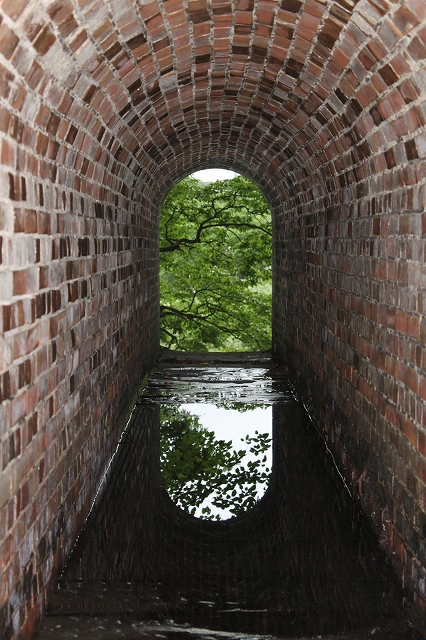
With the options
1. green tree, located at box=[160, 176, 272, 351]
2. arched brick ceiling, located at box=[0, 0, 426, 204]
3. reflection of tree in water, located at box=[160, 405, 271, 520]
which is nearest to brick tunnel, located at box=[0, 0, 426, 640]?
arched brick ceiling, located at box=[0, 0, 426, 204]

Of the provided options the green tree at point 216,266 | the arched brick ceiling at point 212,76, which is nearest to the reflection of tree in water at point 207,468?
the arched brick ceiling at point 212,76

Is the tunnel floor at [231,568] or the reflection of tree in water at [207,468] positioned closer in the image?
the tunnel floor at [231,568]

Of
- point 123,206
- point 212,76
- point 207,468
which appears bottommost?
point 207,468

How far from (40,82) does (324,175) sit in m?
4.18

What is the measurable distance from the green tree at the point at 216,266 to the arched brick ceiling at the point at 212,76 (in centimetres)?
1130

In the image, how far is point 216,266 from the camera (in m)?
20.9

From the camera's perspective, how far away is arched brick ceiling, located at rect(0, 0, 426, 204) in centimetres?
376

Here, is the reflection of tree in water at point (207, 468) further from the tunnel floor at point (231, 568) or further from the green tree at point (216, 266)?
the green tree at point (216, 266)

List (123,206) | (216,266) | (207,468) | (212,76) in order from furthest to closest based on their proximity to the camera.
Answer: (216,266) → (123,206) → (207,468) → (212,76)

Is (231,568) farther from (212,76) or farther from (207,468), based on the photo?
(212,76)

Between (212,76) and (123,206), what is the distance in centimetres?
226

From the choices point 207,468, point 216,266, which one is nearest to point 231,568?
point 207,468

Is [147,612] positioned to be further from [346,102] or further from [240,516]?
[346,102]

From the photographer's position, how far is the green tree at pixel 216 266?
19.5m
